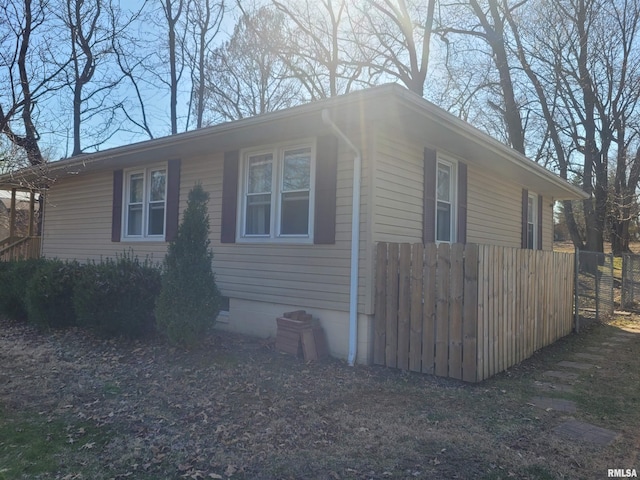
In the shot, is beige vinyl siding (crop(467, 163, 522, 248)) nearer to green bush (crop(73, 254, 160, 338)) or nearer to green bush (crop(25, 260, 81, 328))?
green bush (crop(73, 254, 160, 338))

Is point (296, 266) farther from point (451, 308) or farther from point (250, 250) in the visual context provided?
point (451, 308)

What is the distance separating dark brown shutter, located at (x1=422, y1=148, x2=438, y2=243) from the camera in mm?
6910

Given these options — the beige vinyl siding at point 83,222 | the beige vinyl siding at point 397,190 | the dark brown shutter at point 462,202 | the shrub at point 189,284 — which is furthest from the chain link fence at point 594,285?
the beige vinyl siding at point 83,222

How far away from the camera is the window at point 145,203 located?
8766 mm

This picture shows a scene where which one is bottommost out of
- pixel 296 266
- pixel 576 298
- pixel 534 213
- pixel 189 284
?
pixel 576 298

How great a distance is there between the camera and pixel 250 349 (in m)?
6.21

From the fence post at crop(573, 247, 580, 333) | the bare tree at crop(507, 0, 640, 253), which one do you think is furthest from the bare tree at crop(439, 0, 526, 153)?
the fence post at crop(573, 247, 580, 333)

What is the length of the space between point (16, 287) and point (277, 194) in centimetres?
493

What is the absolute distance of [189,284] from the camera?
226 inches

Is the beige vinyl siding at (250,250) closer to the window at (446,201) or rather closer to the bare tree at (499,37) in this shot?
the window at (446,201)

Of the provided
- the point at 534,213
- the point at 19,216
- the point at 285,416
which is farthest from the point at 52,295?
the point at 19,216

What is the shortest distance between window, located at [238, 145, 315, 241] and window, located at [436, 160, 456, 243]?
7.24 feet

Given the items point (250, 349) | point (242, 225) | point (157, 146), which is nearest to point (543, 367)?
point (250, 349)

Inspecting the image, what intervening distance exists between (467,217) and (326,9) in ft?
44.0
